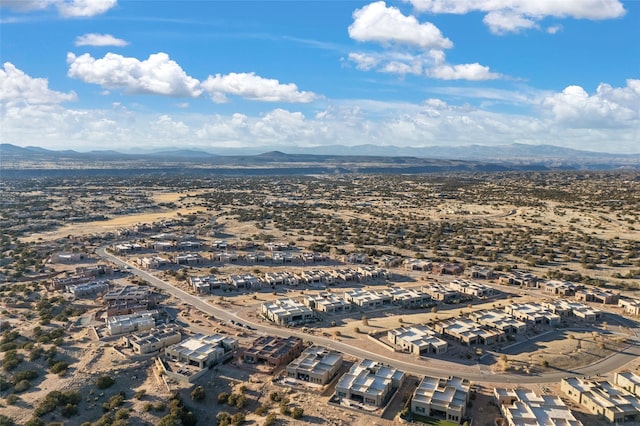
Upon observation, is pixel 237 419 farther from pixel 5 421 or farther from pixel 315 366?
pixel 5 421

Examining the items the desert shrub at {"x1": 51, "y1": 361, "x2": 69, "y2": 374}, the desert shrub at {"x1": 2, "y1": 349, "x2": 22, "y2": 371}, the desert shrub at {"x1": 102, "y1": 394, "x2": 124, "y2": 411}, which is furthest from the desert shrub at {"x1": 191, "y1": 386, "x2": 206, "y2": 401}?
the desert shrub at {"x1": 2, "y1": 349, "x2": 22, "y2": 371}

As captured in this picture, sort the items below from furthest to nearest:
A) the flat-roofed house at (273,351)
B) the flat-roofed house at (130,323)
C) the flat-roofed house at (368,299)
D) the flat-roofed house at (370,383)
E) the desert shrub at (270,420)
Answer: the flat-roofed house at (368,299) < the flat-roofed house at (130,323) < the flat-roofed house at (273,351) < the flat-roofed house at (370,383) < the desert shrub at (270,420)

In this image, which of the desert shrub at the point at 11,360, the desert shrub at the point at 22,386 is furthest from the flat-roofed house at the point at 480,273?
the desert shrub at the point at 11,360

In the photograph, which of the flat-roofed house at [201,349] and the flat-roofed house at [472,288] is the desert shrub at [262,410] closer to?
the flat-roofed house at [201,349]

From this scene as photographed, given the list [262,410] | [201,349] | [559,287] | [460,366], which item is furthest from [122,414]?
[559,287]

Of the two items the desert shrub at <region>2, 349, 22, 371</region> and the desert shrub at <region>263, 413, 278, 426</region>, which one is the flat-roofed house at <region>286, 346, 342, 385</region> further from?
the desert shrub at <region>2, 349, 22, 371</region>

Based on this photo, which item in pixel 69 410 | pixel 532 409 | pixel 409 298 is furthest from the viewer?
pixel 409 298
